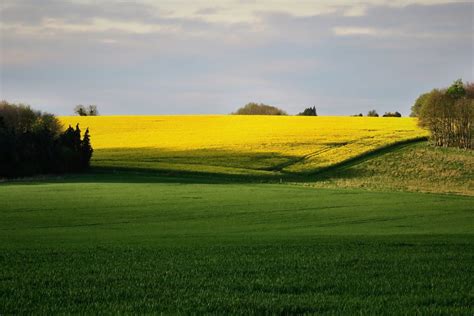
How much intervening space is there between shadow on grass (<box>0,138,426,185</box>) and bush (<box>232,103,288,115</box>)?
78.4 meters

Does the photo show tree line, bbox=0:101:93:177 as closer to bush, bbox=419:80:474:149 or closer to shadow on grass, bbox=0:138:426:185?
shadow on grass, bbox=0:138:426:185

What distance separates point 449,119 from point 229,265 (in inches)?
2700

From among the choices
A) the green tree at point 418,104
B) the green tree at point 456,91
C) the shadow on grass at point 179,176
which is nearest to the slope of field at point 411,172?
the shadow on grass at point 179,176

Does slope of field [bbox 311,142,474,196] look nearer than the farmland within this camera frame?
No

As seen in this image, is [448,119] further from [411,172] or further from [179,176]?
[179,176]

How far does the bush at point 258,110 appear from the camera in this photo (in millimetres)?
149625

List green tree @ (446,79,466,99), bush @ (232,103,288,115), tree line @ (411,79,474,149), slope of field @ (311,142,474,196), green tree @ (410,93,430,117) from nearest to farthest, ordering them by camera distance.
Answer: slope of field @ (311,142,474,196) → tree line @ (411,79,474,149) → green tree @ (446,79,466,99) → green tree @ (410,93,430,117) → bush @ (232,103,288,115)

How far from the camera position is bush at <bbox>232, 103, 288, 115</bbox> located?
149625mm

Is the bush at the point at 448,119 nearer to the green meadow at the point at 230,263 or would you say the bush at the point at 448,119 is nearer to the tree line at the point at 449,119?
the tree line at the point at 449,119

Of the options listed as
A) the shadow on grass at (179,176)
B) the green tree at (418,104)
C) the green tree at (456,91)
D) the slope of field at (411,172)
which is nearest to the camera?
the slope of field at (411,172)

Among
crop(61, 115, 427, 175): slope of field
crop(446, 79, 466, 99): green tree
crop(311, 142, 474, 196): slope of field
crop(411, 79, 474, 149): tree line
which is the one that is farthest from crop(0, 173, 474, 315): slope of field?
crop(446, 79, 466, 99): green tree

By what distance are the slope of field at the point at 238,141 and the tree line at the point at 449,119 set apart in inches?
144

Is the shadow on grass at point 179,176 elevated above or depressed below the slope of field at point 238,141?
below

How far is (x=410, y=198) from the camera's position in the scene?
47000mm
